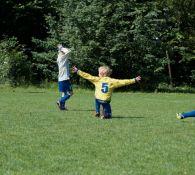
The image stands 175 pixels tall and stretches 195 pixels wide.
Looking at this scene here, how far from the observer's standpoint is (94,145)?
10305 millimetres

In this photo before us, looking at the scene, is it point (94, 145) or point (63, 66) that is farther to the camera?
point (63, 66)

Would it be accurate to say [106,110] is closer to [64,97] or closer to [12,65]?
[64,97]

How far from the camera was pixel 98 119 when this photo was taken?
15078 millimetres

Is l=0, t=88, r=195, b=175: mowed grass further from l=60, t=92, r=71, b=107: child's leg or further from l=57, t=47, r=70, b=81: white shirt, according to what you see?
l=57, t=47, r=70, b=81: white shirt

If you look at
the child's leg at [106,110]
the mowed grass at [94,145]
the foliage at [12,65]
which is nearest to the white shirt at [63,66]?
the mowed grass at [94,145]

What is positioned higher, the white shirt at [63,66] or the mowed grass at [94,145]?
the white shirt at [63,66]

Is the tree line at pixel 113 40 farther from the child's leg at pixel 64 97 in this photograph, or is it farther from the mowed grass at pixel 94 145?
the mowed grass at pixel 94 145

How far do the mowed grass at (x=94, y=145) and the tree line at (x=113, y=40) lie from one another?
17.0 metres

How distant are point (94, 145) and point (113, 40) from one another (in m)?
23.0

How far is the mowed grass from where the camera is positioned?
8312 mm

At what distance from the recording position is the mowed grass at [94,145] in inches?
327

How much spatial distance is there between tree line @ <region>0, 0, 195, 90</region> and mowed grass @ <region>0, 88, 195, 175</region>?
17.0 m

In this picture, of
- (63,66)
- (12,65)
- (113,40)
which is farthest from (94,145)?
(12,65)

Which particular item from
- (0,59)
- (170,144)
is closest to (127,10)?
(0,59)
